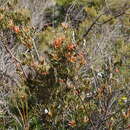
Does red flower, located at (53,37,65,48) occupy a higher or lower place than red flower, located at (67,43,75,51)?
higher

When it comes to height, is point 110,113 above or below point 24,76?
below

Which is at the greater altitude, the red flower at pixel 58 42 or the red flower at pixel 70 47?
the red flower at pixel 58 42

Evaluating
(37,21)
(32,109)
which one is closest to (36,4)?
(37,21)

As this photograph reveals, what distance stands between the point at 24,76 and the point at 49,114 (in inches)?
17.9

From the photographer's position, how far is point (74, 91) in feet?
10.9

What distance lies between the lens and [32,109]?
360cm

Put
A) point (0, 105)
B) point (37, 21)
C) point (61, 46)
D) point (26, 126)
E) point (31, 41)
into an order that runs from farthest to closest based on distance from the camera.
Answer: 1. point (37, 21)
2. point (0, 105)
3. point (26, 126)
4. point (31, 41)
5. point (61, 46)

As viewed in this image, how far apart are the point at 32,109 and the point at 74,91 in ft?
1.82

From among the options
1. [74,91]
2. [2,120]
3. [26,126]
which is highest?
[74,91]

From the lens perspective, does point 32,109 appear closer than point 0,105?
Yes

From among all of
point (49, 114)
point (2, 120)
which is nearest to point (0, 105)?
point (2, 120)

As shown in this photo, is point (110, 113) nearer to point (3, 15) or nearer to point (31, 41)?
point (31, 41)

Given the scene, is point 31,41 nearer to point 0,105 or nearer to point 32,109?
point 32,109

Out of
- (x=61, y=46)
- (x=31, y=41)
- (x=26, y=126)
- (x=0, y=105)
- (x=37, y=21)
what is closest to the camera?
(x=61, y=46)
